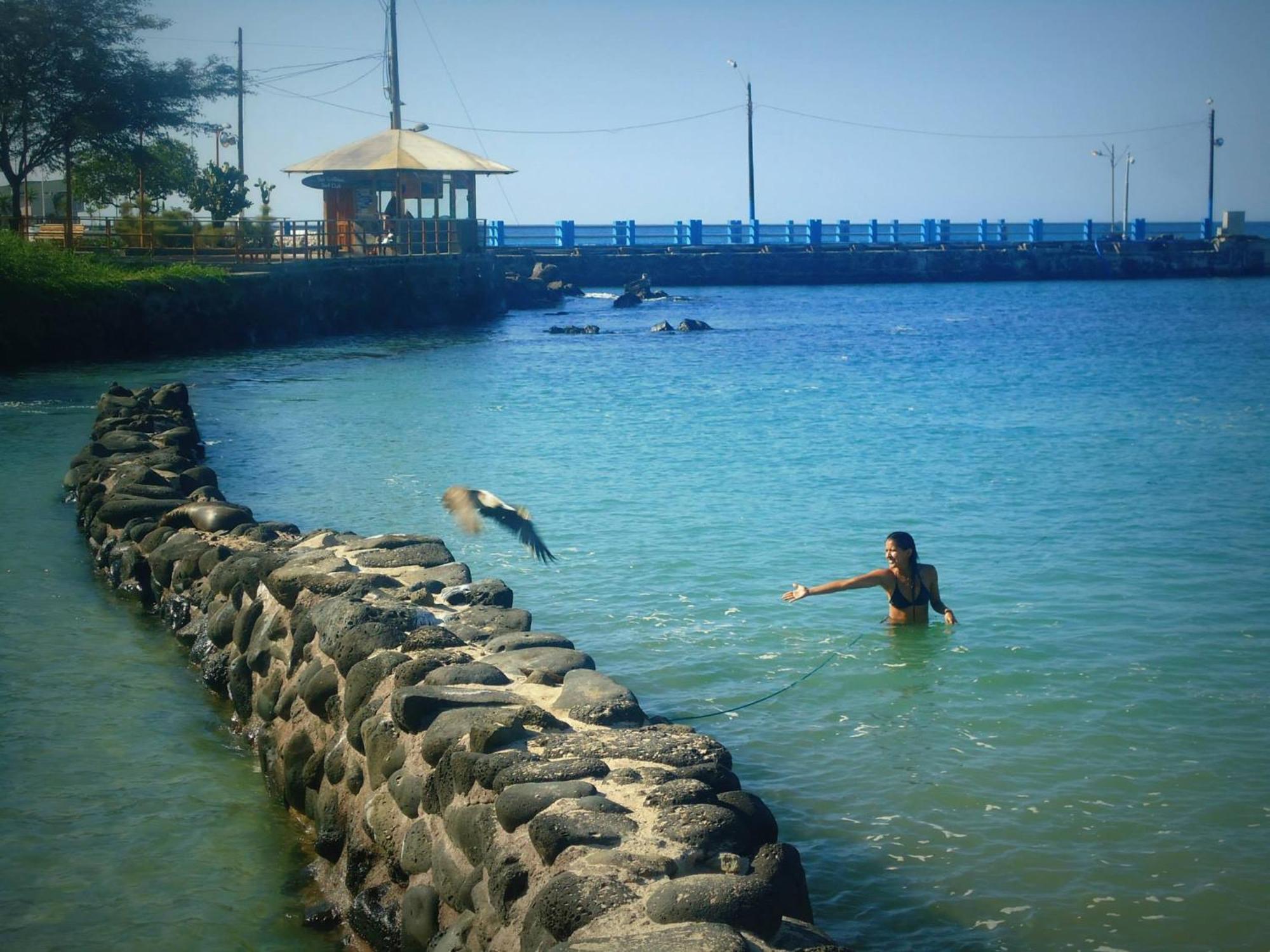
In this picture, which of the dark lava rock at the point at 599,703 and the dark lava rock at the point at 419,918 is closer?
the dark lava rock at the point at 419,918

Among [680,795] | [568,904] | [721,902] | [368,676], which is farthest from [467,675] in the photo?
[721,902]

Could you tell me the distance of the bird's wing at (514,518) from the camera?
7.30 meters

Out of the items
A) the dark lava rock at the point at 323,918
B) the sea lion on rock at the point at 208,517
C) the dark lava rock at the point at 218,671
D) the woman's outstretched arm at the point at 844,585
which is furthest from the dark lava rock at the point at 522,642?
the sea lion on rock at the point at 208,517

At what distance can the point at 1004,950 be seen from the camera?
5082 millimetres

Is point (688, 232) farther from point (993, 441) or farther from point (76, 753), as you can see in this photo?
point (76, 753)

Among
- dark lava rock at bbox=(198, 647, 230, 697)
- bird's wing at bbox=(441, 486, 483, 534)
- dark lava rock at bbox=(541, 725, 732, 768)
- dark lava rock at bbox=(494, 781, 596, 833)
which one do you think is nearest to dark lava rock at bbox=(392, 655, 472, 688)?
dark lava rock at bbox=(541, 725, 732, 768)

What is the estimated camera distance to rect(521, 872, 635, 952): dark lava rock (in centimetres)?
382

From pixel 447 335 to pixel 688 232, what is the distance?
3206 cm

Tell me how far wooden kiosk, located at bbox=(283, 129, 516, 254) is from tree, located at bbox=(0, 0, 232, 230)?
14.5ft

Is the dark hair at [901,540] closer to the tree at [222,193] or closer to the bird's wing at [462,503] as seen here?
the bird's wing at [462,503]

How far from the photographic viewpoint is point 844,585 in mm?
8922

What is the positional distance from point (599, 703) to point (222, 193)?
38.5 m

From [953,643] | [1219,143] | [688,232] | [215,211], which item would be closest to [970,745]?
[953,643]

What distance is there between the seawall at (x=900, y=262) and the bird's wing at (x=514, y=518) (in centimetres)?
5568
